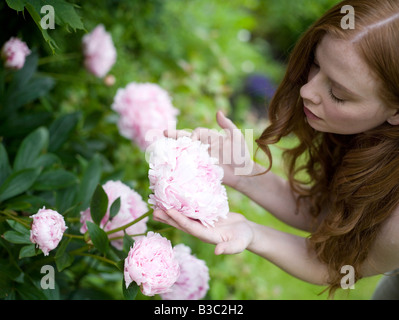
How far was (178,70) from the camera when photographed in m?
2.53

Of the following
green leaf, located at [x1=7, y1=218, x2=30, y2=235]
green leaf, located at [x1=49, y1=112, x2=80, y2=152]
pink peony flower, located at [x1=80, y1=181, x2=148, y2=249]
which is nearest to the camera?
green leaf, located at [x1=7, y1=218, x2=30, y2=235]

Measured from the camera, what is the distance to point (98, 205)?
0.96 m

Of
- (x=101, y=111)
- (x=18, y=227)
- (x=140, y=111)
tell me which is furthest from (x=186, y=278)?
(x=101, y=111)

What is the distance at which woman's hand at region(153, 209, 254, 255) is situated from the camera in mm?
823

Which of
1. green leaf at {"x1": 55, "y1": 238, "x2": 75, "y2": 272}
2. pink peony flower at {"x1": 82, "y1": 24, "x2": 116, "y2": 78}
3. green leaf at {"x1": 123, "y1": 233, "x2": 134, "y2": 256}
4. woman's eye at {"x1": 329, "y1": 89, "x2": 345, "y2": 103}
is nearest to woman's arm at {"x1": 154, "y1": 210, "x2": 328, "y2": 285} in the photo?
green leaf at {"x1": 123, "y1": 233, "x2": 134, "y2": 256}

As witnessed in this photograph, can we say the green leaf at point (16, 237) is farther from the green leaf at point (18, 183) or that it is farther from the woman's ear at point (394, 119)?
the woman's ear at point (394, 119)

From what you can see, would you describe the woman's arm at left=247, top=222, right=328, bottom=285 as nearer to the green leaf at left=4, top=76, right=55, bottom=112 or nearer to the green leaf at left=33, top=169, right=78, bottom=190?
the green leaf at left=33, top=169, right=78, bottom=190

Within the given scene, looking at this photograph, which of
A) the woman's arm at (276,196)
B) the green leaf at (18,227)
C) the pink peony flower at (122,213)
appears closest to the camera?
the green leaf at (18,227)

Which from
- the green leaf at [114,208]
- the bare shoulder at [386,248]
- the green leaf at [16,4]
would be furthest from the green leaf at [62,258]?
the bare shoulder at [386,248]

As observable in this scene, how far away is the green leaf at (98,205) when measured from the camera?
37.3 inches

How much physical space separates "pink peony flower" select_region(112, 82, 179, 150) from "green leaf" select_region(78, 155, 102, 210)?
0.83 ft

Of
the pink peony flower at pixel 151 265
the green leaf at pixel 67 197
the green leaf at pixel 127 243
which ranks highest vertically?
the green leaf at pixel 67 197

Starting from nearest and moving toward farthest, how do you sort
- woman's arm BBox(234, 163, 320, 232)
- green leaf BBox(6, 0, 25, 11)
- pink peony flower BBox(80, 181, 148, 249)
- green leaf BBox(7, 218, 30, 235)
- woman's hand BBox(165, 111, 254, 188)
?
green leaf BBox(6, 0, 25, 11), green leaf BBox(7, 218, 30, 235), pink peony flower BBox(80, 181, 148, 249), woman's hand BBox(165, 111, 254, 188), woman's arm BBox(234, 163, 320, 232)

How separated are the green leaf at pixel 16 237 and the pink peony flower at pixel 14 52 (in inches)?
20.2
